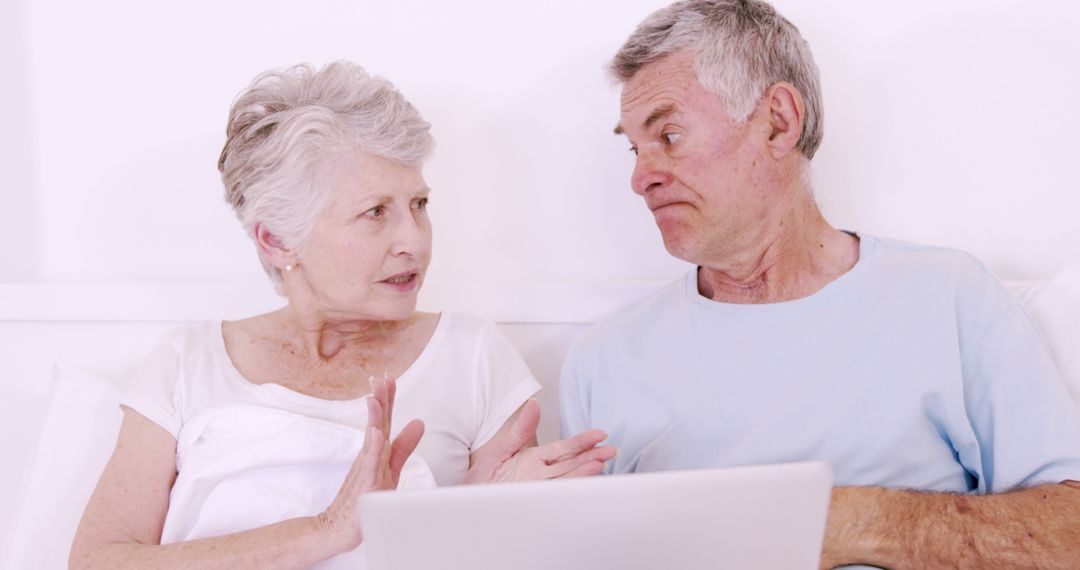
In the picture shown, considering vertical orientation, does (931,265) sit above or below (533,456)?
above

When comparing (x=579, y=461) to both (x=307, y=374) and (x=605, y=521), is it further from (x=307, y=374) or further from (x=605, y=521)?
(x=307, y=374)

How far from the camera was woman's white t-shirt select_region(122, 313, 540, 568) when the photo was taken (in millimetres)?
1465

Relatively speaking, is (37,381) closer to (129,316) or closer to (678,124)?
(129,316)

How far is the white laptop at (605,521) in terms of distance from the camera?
836 millimetres

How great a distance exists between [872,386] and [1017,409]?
20 centimetres

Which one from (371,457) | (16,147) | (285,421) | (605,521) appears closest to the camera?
(605,521)

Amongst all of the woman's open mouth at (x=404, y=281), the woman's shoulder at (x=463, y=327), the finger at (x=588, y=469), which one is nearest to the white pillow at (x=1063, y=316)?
the finger at (x=588, y=469)

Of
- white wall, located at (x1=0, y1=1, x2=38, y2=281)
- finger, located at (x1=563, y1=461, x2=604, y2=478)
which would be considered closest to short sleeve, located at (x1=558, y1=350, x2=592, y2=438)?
finger, located at (x1=563, y1=461, x2=604, y2=478)

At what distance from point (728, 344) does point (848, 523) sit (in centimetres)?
37

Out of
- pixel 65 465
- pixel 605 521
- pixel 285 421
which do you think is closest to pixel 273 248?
pixel 285 421

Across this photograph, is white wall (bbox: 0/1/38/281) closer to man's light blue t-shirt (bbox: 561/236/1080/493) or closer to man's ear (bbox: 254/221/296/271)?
man's ear (bbox: 254/221/296/271)

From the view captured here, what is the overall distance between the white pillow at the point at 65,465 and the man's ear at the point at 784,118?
4.25 ft

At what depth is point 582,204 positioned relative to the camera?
194 cm

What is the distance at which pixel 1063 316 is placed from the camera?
1.50 m
